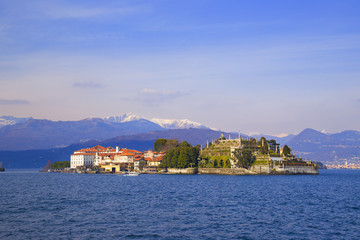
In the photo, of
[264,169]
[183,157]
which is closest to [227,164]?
[264,169]

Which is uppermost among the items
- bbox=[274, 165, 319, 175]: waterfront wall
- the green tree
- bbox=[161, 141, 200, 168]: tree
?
bbox=[161, 141, 200, 168]: tree

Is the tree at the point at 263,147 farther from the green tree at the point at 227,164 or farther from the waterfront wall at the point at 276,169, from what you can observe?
the green tree at the point at 227,164

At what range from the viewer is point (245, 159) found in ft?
554

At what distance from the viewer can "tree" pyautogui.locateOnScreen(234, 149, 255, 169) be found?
16900 centimetres

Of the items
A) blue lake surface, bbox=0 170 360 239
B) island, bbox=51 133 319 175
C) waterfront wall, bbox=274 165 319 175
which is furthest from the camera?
island, bbox=51 133 319 175

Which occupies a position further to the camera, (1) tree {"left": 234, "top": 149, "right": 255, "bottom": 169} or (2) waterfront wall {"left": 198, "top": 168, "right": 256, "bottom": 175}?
(1) tree {"left": 234, "top": 149, "right": 255, "bottom": 169}

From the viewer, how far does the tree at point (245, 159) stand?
169 m

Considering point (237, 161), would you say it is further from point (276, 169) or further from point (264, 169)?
point (276, 169)

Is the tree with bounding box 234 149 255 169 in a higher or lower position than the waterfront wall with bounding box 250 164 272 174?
higher

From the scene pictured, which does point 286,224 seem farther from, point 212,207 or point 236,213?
point 212,207

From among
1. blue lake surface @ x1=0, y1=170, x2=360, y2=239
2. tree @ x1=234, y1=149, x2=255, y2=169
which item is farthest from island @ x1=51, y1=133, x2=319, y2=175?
blue lake surface @ x1=0, y1=170, x2=360, y2=239

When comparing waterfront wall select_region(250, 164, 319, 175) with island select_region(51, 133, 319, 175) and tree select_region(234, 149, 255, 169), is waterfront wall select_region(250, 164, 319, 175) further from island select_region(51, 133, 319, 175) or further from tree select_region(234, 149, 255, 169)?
tree select_region(234, 149, 255, 169)

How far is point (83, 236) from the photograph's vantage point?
141ft

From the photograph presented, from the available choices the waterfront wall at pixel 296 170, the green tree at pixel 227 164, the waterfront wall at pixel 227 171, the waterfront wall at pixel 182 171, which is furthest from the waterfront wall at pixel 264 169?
the waterfront wall at pixel 182 171
